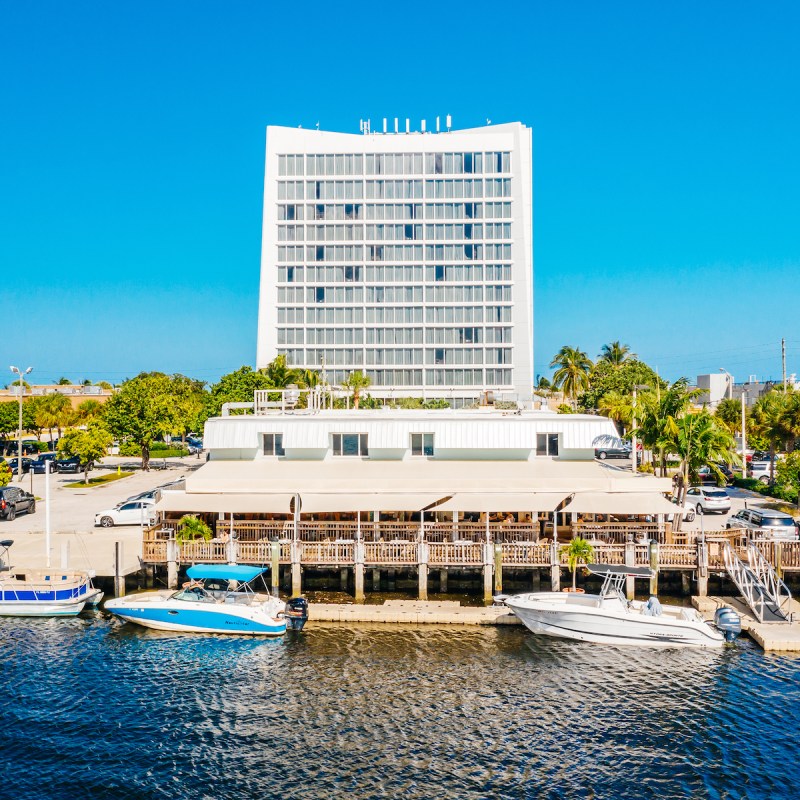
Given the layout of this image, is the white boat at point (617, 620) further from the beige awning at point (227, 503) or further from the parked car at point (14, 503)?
the parked car at point (14, 503)

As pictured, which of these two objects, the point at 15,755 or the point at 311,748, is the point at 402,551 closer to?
the point at 311,748

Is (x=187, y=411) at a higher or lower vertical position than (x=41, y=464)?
higher

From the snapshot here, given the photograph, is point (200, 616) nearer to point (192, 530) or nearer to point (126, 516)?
point (192, 530)

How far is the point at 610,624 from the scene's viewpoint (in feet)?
93.8

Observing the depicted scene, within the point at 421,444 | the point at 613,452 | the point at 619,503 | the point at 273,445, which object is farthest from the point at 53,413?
the point at 619,503

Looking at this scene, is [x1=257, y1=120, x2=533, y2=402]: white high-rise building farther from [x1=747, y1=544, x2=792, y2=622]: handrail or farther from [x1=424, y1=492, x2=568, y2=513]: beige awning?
[x1=747, y1=544, x2=792, y2=622]: handrail

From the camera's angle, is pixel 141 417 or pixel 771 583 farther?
pixel 141 417

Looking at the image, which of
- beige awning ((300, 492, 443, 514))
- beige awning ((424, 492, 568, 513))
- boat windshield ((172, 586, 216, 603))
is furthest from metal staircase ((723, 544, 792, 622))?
boat windshield ((172, 586, 216, 603))

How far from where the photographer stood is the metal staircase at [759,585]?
98.5 feet

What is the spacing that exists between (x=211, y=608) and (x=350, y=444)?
13.4 m

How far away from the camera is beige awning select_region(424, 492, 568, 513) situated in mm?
33031

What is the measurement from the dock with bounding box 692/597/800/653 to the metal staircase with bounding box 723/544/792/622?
34cm

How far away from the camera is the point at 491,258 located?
11606cm

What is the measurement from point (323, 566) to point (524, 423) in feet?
45.0
